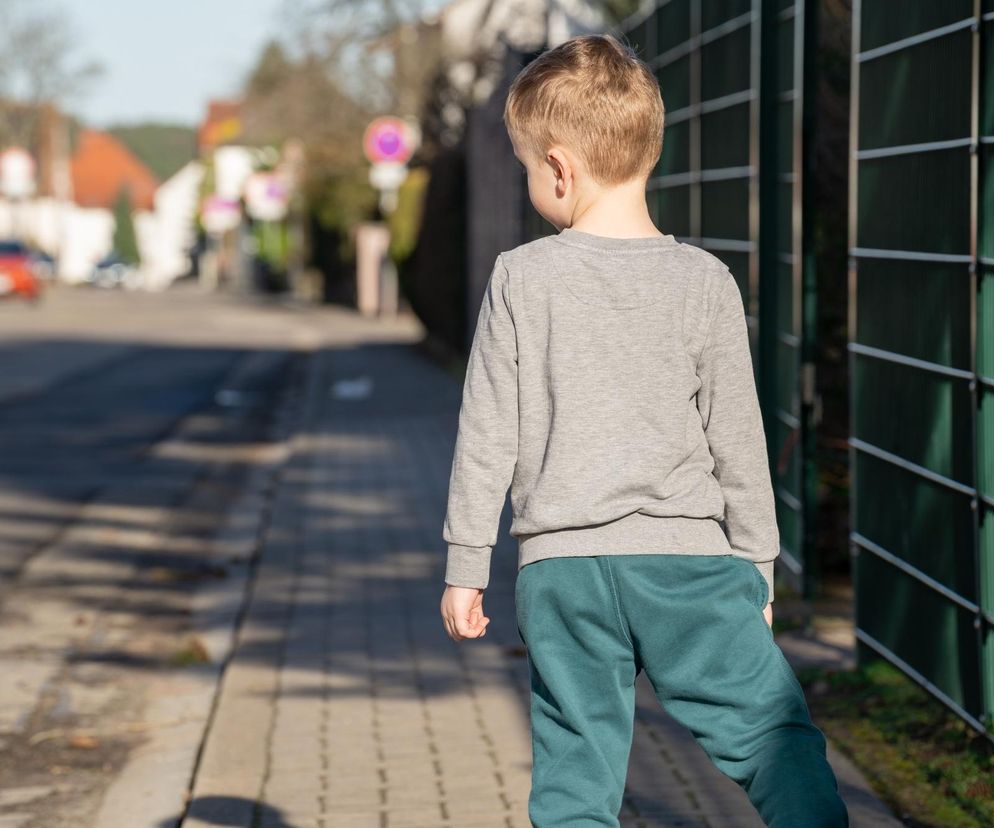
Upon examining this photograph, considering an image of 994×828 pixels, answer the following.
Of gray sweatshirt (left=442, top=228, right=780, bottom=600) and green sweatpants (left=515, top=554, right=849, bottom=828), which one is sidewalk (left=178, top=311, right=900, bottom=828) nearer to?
green sweatpants (left=515, top=554, right=849, bottom=828)

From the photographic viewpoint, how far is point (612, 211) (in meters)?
2.70

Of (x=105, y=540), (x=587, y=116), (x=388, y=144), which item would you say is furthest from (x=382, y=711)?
(x=388, y=144)

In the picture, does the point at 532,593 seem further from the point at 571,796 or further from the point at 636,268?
A: the point at 636,268

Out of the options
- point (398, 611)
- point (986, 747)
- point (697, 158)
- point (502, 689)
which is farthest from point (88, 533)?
point (986, 747)

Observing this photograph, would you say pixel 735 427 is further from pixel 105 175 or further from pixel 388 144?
pixel 105 175

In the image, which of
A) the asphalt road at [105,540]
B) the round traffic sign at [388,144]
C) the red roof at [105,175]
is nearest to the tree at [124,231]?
the red roof at [105,175]

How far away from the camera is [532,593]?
2691 millimetres

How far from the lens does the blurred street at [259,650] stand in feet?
14.1

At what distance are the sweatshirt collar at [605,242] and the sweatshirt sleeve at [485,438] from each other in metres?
0.11

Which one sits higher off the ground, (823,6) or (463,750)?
(823,6)

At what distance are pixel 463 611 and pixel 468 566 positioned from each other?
0.07 meters

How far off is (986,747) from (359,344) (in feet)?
74.6

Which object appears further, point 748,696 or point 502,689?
point 502,689

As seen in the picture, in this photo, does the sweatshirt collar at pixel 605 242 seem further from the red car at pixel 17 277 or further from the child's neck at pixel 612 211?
the red car at pixel 17 277
